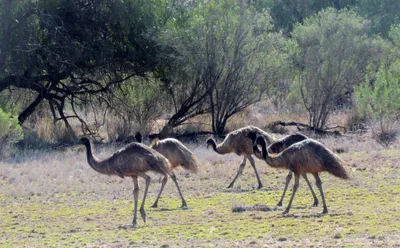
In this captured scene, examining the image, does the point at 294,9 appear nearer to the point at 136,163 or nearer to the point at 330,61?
the point at 330,61

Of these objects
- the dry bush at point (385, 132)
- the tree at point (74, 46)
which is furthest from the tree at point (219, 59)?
the dry bush at point (385, 132)

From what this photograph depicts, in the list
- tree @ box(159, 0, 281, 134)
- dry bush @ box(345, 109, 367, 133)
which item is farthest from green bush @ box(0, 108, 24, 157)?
dry bush @ box(345, 109, 367, 133)

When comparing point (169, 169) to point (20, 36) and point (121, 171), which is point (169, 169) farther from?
point (20, 36)

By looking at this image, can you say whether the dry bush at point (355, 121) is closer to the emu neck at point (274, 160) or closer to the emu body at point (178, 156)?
the emu body at point (178, 156)

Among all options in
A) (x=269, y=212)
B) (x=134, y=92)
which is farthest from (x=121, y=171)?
(x=134, y=92)

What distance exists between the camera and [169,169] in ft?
36.3

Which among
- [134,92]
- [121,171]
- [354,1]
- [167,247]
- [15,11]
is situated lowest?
[167,247]

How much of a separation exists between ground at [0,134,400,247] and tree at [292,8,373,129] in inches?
275

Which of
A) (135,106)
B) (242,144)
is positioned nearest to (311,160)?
(242,144)

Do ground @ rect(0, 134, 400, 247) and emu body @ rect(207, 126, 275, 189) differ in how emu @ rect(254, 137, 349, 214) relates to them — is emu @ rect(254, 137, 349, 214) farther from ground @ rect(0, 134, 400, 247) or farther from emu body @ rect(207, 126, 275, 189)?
emu body @ rect(207, 126, 275, 189)

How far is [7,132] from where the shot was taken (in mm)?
19594

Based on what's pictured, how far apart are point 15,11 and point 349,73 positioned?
11.3m

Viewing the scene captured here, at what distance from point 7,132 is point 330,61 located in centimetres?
1092

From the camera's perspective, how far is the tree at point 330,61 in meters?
24.5
